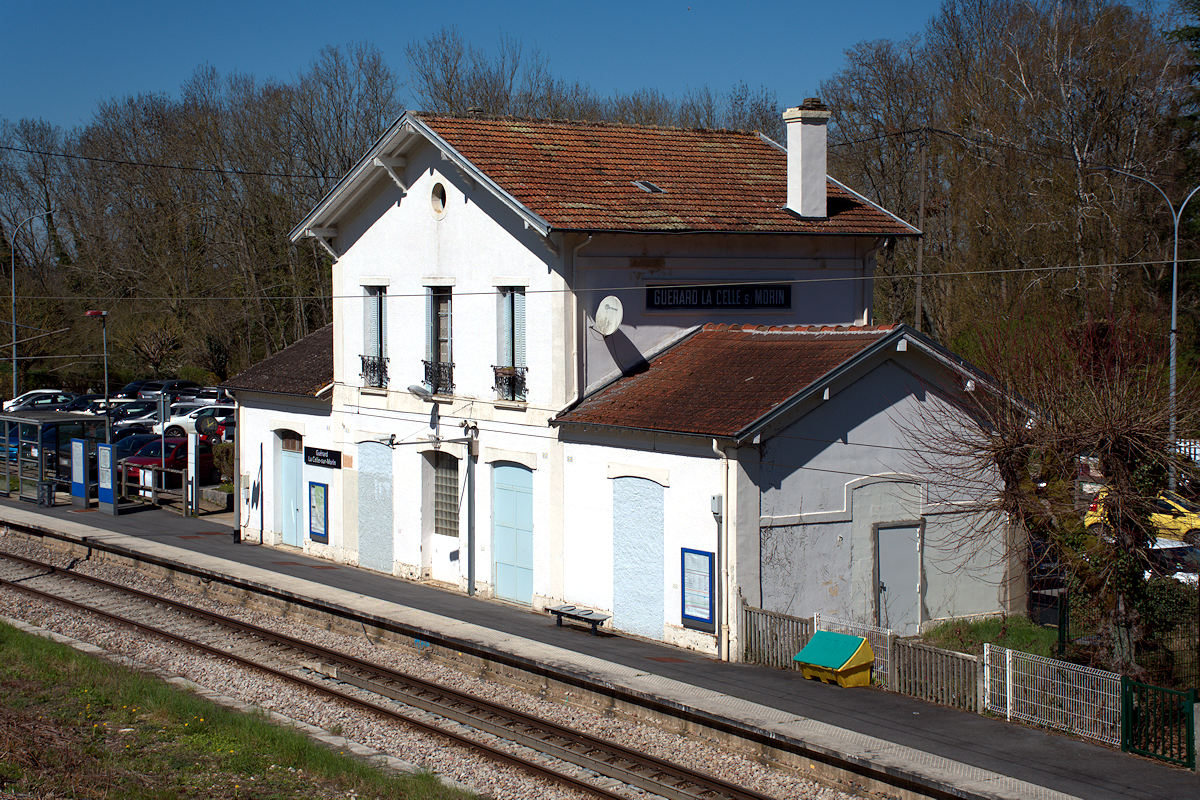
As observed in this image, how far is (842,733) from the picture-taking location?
13234 millimetres

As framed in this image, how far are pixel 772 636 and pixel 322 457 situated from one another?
13182 millimetres

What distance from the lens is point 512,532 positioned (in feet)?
71.8

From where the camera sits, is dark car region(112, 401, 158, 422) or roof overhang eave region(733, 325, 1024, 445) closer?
roof overhang eave region(733, 325, 1024, 445)

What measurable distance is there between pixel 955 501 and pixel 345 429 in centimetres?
1311

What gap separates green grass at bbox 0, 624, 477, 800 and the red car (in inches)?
818

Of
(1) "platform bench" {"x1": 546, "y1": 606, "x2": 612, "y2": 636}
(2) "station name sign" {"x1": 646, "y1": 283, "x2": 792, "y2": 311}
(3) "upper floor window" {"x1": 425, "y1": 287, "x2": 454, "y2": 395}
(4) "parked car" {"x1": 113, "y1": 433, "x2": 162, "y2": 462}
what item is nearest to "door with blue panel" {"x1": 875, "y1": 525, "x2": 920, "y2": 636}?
(1) "platform bench" {"x1": 546, "y1": 606, "x2": 612, "y2": 636}

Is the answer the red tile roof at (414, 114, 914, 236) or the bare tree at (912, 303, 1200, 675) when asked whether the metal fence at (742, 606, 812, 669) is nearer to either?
the bare tree at (912, 303, 1200, 675)

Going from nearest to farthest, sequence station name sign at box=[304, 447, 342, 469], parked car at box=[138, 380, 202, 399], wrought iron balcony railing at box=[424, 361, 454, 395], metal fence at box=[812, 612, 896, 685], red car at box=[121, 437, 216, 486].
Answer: metal fence at box=[812, 612, 896, 685], wrought iron balcony railing at box=[424, 361, 454, 395], station name sign at box=[304, 447, 342, 469], red car at box=[121, 437, 216, 486], parked car at box=[138, 380, 202, 399]

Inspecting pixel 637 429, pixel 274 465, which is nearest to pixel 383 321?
pixel 274 465

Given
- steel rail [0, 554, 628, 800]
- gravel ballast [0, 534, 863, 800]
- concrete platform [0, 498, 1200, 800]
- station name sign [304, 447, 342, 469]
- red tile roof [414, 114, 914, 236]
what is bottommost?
gravel ballast [0, 534, 863, 800]

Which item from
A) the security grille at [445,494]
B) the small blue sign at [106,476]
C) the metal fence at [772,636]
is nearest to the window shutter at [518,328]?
the security grille at [445,494]

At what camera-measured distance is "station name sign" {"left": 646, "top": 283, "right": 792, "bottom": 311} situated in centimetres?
2117

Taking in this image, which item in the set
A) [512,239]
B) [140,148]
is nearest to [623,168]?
[512,239]

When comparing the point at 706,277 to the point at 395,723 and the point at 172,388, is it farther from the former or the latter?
the point at 172,388
